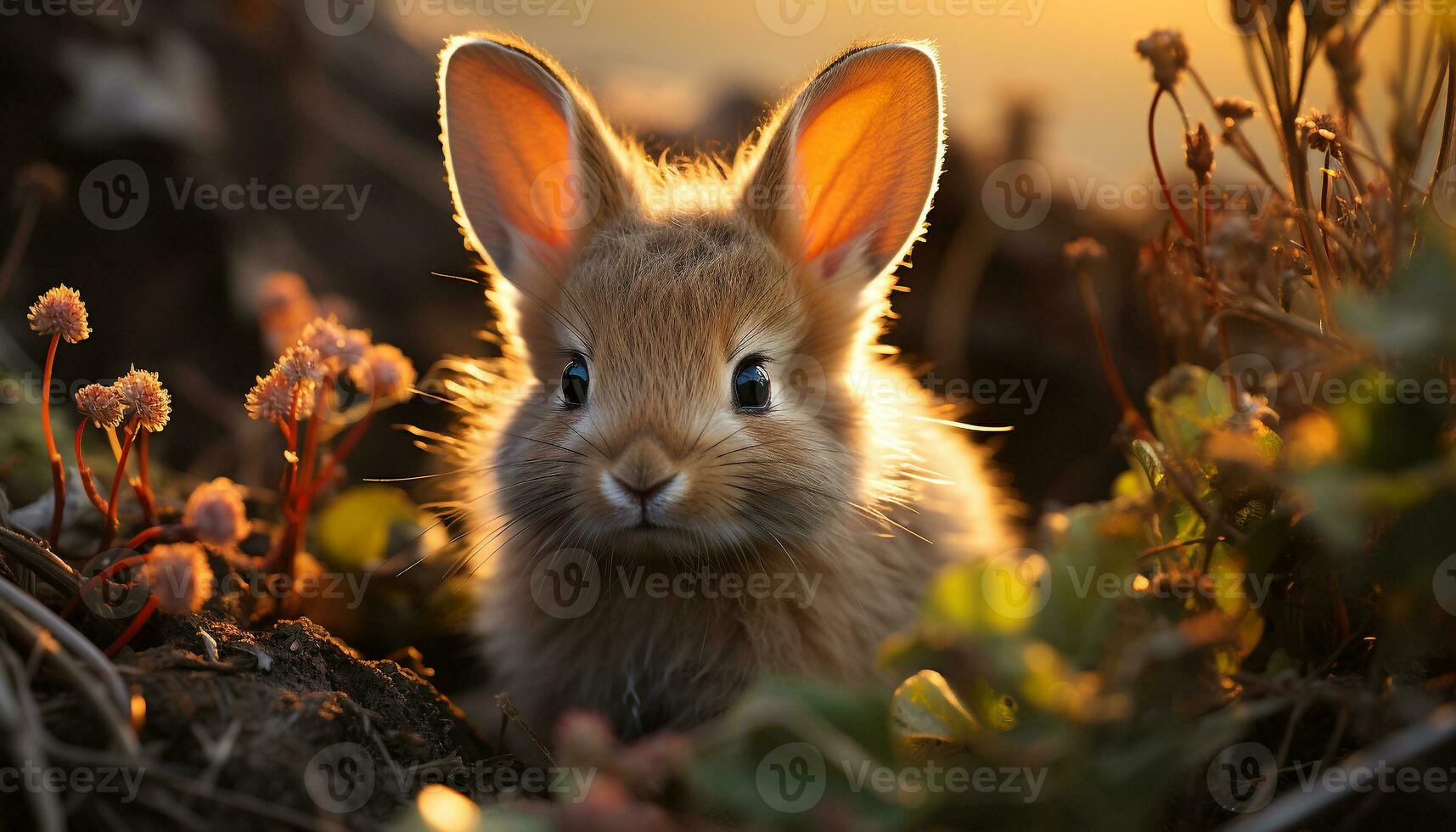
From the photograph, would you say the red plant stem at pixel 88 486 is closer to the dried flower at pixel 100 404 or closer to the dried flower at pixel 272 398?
the dried flower at pixel 100 404

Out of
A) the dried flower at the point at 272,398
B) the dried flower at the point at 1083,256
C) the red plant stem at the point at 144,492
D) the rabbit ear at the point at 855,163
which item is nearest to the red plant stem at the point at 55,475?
the red plant stem at the point at 144,492

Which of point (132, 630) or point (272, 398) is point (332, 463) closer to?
point (272, 398)

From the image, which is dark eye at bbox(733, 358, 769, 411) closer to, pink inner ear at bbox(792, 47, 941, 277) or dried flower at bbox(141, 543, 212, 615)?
pink inner ear at bbox(792, 47, 941, 277)

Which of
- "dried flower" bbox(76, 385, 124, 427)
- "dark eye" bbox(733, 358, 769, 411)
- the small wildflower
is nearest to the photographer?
"dried flower" bbox(76, 385, 124, 427)

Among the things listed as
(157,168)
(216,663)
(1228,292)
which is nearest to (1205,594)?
(1228,292)

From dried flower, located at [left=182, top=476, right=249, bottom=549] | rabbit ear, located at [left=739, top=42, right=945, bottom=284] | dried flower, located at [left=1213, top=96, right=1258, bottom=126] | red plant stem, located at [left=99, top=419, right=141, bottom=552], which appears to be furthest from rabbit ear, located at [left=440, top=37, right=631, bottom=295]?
dried flower, located at [left=1213, top=96, right=1258, bottom=126]

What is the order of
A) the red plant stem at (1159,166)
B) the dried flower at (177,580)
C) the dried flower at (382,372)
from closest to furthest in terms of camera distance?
the dried flower at (177,580)
the red plant stem at (1159,166)
the dried flower at (382,372)
